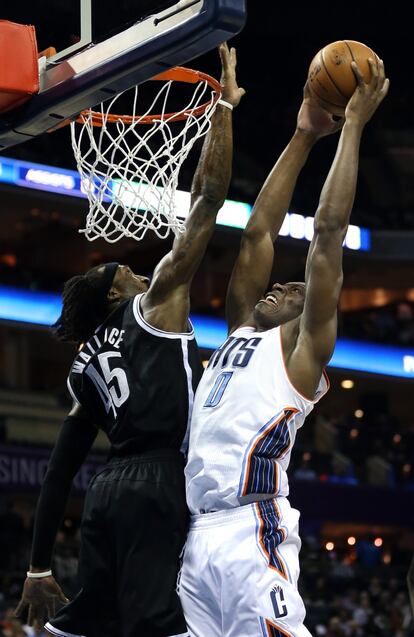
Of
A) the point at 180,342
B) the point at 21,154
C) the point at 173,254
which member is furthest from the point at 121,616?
the point at 21,154

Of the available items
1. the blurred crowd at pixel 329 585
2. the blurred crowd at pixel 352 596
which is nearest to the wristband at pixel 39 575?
the blurred crowd at pixel 329 585

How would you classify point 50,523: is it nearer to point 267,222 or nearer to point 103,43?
point 267,222

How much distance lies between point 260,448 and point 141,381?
0.51 metres

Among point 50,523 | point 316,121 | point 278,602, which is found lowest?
point 50,523

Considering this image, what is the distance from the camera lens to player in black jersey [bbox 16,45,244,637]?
3.98 meters

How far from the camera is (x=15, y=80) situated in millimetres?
4453

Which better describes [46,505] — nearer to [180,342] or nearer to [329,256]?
[180,342]

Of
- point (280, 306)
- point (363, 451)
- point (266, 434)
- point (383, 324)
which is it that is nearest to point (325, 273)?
point (280, 306)

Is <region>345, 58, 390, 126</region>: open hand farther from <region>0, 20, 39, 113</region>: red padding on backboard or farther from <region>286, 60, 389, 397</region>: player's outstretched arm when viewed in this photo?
<region>0, 20, 39, 113</region>: red padding on backboard

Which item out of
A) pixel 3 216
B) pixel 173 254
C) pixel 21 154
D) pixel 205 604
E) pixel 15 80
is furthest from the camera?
pixel 3 216

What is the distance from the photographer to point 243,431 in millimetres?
3977

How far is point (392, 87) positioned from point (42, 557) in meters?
19.3

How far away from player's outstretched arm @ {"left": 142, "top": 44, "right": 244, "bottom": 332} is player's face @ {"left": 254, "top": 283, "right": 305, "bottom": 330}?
0.33 meters

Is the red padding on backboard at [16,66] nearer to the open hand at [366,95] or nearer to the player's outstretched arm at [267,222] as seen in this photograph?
the player's outstretched arm at [267,222]
